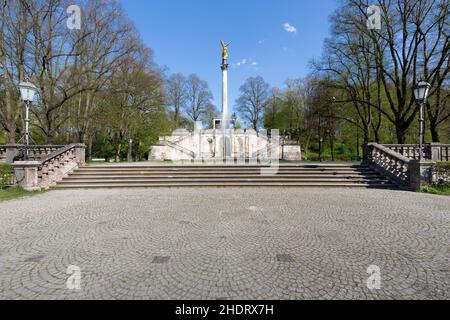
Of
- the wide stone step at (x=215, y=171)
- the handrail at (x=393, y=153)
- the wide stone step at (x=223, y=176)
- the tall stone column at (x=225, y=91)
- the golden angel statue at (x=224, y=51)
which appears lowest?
the wide stone step at (x=223, y=176)

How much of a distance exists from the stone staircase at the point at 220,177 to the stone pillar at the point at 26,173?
1.05 meters

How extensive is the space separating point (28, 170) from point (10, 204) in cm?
286

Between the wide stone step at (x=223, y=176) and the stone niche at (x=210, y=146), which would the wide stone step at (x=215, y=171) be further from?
the stone niche at (x=210, y=146)

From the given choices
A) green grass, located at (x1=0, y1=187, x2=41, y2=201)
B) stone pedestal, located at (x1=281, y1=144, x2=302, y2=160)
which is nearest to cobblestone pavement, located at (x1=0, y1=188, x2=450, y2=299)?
green grass, located at (x1=0, y1=187, x2=41, y2=201)

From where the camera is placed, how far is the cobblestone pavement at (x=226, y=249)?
9.30 feet

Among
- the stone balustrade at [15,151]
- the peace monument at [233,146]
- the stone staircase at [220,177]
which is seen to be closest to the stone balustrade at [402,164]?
the stone staircase at [220,177]

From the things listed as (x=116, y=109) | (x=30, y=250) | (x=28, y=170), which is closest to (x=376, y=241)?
(x=30, y=250)

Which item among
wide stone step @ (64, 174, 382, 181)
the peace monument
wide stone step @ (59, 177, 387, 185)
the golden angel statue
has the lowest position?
wide stone step @ (59, 177, 387, 185)

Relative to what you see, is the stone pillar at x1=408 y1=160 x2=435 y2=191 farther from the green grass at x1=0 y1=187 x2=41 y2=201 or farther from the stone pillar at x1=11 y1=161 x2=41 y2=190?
the stone pillar at x1=11 y1=161 x2=41 y2=190

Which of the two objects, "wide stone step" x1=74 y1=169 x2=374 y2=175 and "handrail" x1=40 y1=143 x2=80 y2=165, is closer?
"handrail" x1=40 y1=143 x2=80 y2=165

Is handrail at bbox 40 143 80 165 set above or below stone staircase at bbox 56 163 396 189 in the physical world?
above

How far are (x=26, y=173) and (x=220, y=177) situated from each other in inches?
354

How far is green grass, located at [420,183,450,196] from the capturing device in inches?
361

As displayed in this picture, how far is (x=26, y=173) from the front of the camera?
31.9ft
